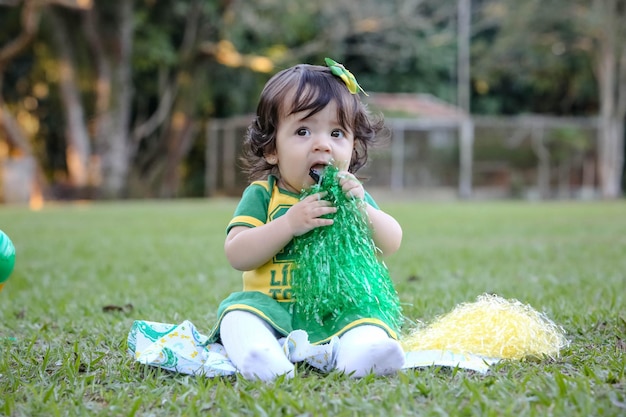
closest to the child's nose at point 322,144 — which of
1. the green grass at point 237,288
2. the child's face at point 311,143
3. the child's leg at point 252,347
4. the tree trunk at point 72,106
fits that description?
the child's face at point 311,143

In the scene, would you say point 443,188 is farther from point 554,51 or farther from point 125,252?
point 125,252

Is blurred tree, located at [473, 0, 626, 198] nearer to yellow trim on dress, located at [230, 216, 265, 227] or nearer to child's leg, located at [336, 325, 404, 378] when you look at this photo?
yellow trim on dress, located at [230, 216, 265, 227]

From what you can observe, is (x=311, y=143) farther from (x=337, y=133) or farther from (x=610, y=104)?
(x=610, y=104)

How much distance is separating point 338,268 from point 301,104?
530 millimetres

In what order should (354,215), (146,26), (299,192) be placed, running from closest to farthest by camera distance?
(354,215), (299,192), (146,26)

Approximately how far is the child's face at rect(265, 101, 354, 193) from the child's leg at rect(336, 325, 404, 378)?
1.89 feet

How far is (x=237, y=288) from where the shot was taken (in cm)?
452

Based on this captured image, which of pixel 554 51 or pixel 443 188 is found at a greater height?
pixel 554 51

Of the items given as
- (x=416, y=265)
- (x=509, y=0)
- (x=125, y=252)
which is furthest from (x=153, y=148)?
(x=416, y=265)

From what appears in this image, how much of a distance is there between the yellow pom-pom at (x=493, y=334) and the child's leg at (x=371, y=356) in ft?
1.17

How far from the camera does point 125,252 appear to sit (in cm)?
659

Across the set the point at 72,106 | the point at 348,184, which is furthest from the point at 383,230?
the point at 72,106

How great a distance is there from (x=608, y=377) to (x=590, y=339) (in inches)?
26.3

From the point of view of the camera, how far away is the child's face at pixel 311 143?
2.49m
